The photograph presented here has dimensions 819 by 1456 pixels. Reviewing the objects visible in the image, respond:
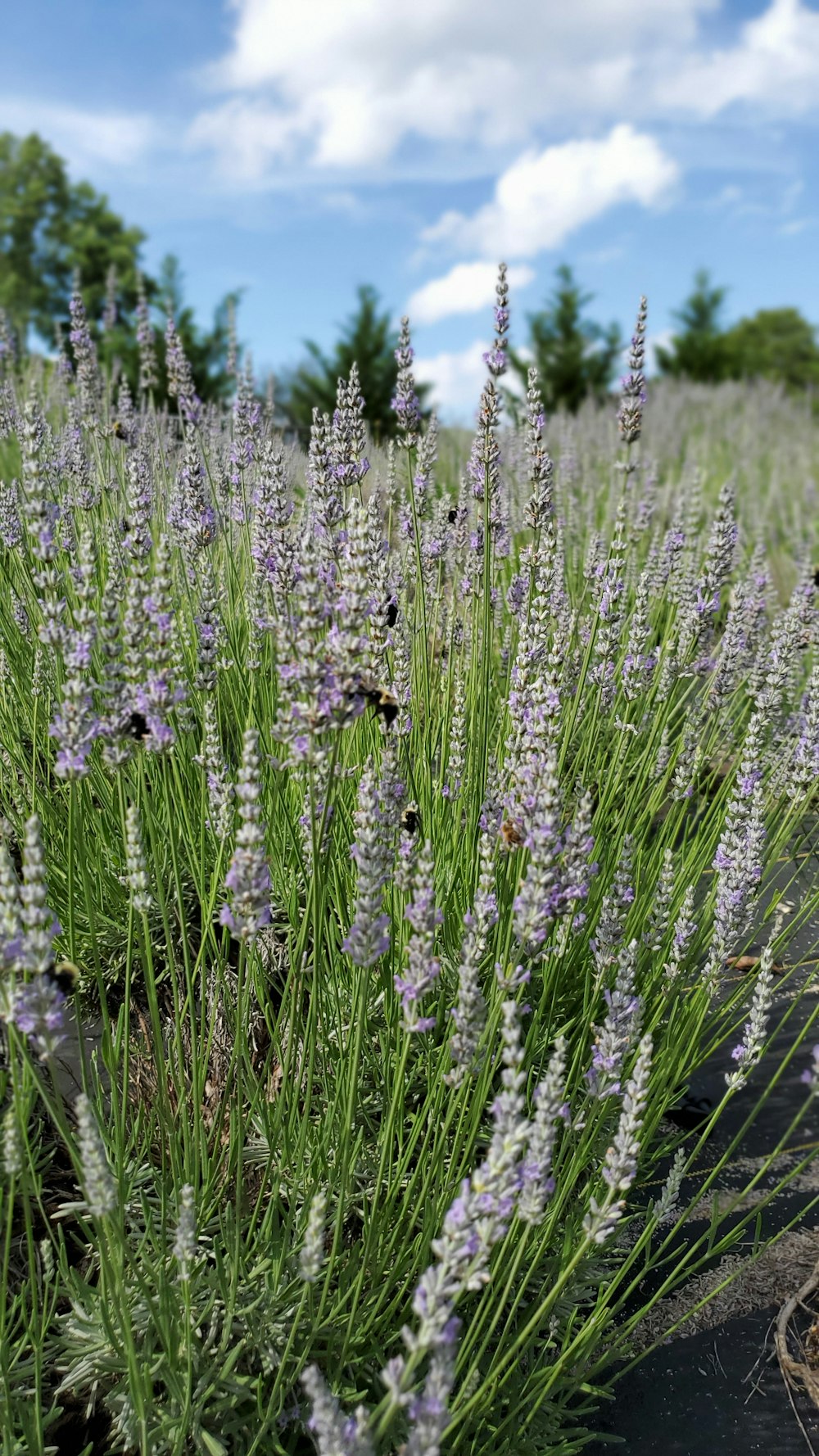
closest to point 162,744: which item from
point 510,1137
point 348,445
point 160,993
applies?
point 510,1137

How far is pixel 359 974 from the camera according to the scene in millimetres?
1679

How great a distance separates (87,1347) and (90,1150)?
2.68ft

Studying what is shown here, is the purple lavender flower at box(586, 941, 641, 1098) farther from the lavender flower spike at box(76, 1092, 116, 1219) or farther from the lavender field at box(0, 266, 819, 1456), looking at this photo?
the lavender flower spike at box(76, 1092, 116, 1219)

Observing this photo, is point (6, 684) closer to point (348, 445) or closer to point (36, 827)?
point (348, 445)

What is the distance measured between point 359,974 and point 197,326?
67.0 feet

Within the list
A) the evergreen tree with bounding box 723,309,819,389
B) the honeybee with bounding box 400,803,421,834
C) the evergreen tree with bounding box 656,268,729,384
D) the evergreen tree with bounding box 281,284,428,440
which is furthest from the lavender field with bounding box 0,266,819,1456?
the evergreen tree with bounding box 723,309,819,389

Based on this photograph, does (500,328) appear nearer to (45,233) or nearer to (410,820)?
(410,820)

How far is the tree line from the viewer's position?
595 inches

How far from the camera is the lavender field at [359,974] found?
4.73ft

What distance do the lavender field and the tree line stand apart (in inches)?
64.5

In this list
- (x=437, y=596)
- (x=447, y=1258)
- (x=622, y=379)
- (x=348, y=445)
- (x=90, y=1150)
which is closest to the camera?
(x=447, y=1258)

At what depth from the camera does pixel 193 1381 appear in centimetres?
172


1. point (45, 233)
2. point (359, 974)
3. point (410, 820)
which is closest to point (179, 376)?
point (410, 820)

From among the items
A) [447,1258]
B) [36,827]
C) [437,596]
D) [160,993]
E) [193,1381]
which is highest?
[437,596]
